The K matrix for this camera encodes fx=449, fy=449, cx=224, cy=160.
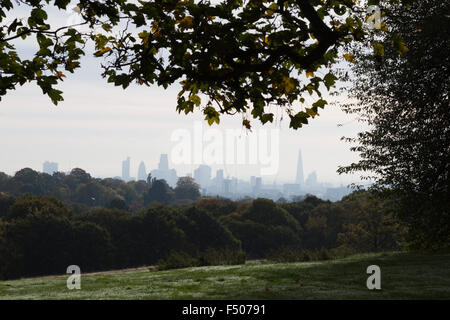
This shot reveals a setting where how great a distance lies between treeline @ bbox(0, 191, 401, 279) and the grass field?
26116 millimetres

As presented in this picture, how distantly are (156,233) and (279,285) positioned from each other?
53076mm

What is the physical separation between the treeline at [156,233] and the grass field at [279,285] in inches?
1028

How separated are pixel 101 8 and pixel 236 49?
7.30ft

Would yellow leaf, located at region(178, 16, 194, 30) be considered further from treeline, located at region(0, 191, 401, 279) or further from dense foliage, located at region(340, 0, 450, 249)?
treeline, located at region(0, 191, 401, 279)

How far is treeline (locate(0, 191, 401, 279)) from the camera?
5294cm

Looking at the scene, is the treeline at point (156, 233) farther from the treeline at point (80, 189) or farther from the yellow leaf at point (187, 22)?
the treeline at point (80, 189)

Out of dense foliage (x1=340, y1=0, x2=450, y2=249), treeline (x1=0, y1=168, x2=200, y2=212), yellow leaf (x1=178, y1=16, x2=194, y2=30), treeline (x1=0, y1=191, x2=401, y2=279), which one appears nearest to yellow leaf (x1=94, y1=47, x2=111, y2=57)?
yellow leaf (x1=178, y1=16, x2=194, y2=30)

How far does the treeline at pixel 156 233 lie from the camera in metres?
52.9

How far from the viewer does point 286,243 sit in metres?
72.2

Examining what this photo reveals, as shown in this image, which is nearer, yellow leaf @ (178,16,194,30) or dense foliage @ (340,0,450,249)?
yellow leaf @ (178,16,194,30)
